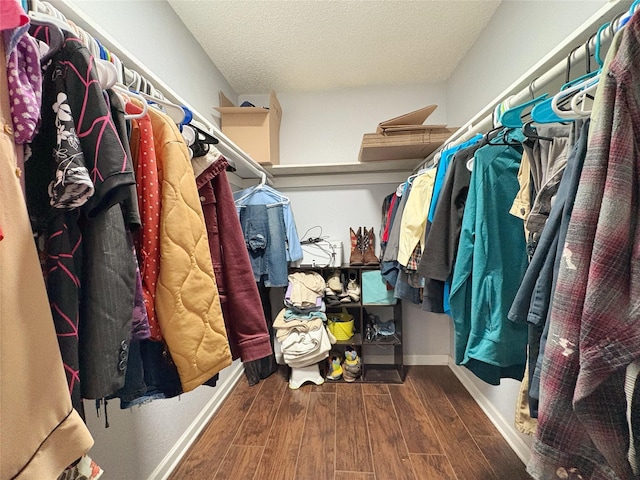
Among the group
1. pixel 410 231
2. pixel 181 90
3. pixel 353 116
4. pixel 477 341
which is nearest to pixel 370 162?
pixel 353 116

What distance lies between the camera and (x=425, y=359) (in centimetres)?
217

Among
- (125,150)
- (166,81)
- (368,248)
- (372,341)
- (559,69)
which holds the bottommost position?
(372,341)

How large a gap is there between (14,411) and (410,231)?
134 centimetres

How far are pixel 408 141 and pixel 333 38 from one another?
0.80 meters

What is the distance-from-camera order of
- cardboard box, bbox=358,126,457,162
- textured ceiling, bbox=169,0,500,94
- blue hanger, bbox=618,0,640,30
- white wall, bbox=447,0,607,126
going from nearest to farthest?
blue hanger, bbox=618,0,640,30
white wall, bbox=447,0,607,126
textured ceiling, bbox=169,0,500,94
cardboard box, bbox=358,126,457,162

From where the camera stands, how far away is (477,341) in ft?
2.72

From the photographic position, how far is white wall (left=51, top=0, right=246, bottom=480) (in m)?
0.92

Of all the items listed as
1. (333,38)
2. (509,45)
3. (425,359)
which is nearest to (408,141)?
(509,45)

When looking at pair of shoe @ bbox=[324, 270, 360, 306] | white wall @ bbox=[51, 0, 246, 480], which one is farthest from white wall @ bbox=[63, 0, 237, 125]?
pair of shoe @ bbox=[324, 270, 360, 306]

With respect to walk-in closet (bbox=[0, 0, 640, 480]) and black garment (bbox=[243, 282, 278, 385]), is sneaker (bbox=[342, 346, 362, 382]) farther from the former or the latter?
black garment (bbox=[243, 282, 278, 385])

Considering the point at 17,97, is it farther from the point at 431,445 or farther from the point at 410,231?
the point at 431,445

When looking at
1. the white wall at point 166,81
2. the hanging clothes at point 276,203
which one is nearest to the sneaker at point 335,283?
the hanging clothes at point 276,203

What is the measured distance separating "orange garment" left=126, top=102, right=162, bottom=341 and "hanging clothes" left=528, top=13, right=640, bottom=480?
751 millimetres

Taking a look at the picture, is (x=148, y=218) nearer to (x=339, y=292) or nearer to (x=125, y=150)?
(x=125, y=150)
